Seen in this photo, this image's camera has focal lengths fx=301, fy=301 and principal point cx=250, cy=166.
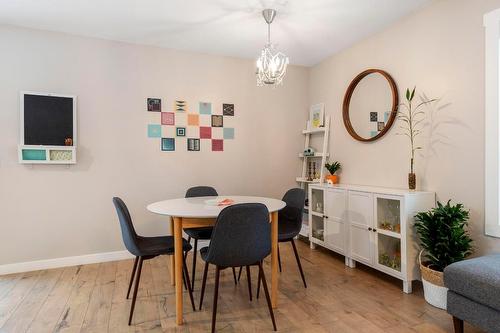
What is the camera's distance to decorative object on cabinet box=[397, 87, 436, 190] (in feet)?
9.14

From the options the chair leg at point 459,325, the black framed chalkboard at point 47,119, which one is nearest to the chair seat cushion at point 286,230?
the chair leg at point 459,325

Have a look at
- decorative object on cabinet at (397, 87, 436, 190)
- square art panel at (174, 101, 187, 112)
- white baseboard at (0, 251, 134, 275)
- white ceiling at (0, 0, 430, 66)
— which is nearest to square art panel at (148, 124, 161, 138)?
square art panel at (174, 101, 187, 112)

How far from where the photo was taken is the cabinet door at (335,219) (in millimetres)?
3266

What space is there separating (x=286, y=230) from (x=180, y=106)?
2062 millimetres

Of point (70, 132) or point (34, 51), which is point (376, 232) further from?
point (34, 51)

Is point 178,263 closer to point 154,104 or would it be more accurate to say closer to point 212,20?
point 154,104

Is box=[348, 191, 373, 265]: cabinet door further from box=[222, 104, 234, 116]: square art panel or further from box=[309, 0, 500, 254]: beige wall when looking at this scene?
box=[222, 104, 234, 116]: square art panel

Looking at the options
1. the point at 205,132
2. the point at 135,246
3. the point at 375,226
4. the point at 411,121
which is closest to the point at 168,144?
the point at 205,132

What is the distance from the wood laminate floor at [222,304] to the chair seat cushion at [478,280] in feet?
1.32

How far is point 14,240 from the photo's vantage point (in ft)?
10.2

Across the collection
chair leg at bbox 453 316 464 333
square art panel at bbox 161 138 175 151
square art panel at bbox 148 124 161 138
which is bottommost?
chair leg at bbox 453 316 464 333

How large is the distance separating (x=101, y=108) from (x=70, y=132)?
419 millimetres

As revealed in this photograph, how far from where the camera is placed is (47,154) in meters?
3.15

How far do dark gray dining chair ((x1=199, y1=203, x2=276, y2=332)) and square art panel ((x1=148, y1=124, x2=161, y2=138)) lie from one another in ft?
6.83
